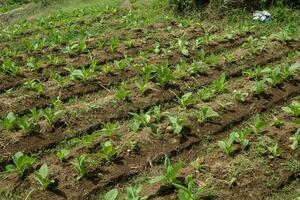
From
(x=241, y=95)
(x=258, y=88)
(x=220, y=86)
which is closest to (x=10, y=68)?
(x=220, y=86)

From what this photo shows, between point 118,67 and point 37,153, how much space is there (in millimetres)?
3296

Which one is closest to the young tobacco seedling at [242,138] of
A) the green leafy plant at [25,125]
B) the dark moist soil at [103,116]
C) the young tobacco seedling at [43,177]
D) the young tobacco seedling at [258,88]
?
the young tobacco seedling at [258,88]

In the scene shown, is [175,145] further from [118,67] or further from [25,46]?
[25,46]

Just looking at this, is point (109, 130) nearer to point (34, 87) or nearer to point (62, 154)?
point (62, 154)

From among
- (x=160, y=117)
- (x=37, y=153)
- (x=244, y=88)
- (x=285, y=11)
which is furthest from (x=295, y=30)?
(x=37, y=153)

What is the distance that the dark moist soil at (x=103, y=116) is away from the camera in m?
7.08

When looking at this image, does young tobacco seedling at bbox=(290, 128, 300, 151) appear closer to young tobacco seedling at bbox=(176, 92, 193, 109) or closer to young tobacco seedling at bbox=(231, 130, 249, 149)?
young tobacco seedling at bbox=(231, 130, 249, 149)

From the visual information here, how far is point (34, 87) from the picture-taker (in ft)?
29.2

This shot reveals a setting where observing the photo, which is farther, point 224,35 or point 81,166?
point 224,35

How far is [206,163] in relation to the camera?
6250 mm

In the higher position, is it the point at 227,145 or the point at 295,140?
the point at 227,145

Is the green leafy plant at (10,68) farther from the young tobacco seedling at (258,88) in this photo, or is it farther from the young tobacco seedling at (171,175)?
the young tobacco seedling at (171,175)

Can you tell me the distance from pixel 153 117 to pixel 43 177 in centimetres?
214

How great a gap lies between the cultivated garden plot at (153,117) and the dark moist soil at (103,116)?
0.02 meters
